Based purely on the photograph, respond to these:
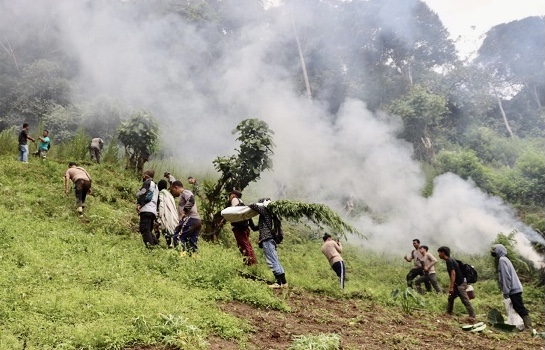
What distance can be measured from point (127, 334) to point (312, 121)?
17.8m

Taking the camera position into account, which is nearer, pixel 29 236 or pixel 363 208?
pixel 29 236

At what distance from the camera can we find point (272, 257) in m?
6.24

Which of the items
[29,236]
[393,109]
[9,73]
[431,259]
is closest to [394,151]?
[393,109]

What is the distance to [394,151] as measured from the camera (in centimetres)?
1911

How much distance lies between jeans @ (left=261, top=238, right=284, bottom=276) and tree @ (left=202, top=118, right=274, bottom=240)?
11.0 ft

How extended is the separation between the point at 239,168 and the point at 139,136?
12.0 ft

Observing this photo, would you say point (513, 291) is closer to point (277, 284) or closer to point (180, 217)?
point (277, 284)

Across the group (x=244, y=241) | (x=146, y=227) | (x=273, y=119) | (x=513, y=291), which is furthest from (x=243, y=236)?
(x=273, y=119)

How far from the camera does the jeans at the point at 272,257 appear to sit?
621 cm

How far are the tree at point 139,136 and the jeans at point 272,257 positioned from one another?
6863 millimetres

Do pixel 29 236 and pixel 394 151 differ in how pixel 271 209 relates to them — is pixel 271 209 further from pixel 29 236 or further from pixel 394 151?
pixel 394 151

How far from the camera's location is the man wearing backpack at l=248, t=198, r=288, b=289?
6.21 meters

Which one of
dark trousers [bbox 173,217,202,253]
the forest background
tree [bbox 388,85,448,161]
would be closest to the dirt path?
dark trousers [bbox 173,217,202,253]

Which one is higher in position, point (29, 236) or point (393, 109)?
point (393, 109)
